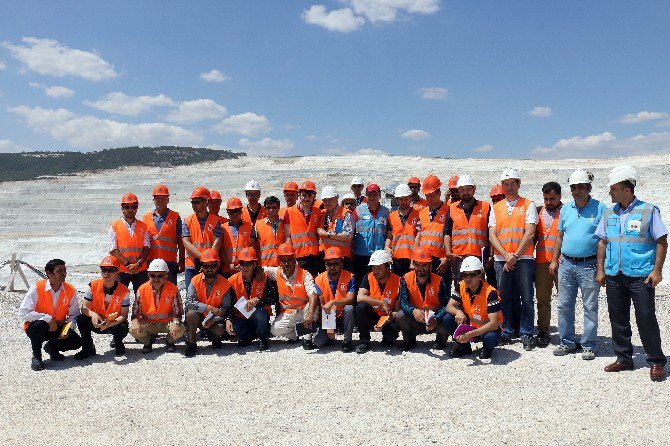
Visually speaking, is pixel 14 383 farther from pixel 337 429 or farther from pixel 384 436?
pixel 384 436

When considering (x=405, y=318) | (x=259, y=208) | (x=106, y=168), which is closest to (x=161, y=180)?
(x=106, y=168)

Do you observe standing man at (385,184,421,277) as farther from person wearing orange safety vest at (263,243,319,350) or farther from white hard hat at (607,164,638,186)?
white hard hat at (607,164,638,186)

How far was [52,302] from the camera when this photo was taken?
244 inches

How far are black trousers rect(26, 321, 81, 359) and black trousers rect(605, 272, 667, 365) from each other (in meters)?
6.04

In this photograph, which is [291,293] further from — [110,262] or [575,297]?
[575,297]

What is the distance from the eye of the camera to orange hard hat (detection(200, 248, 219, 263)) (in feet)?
20.9

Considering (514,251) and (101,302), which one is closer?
(514,251)

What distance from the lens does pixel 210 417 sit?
4438mm

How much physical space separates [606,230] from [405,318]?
2.32 metres

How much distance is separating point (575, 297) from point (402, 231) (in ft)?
7.24

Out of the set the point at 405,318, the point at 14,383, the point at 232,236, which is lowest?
the point at 14,383

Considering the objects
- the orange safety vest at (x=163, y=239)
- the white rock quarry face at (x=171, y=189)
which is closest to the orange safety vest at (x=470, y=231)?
the orange safety vest at (x=163, y=239)

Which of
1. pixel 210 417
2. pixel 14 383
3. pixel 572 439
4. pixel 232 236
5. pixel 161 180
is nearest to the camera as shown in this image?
pixel 572 439

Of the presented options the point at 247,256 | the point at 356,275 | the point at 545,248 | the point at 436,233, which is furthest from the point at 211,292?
the point at 545,248
